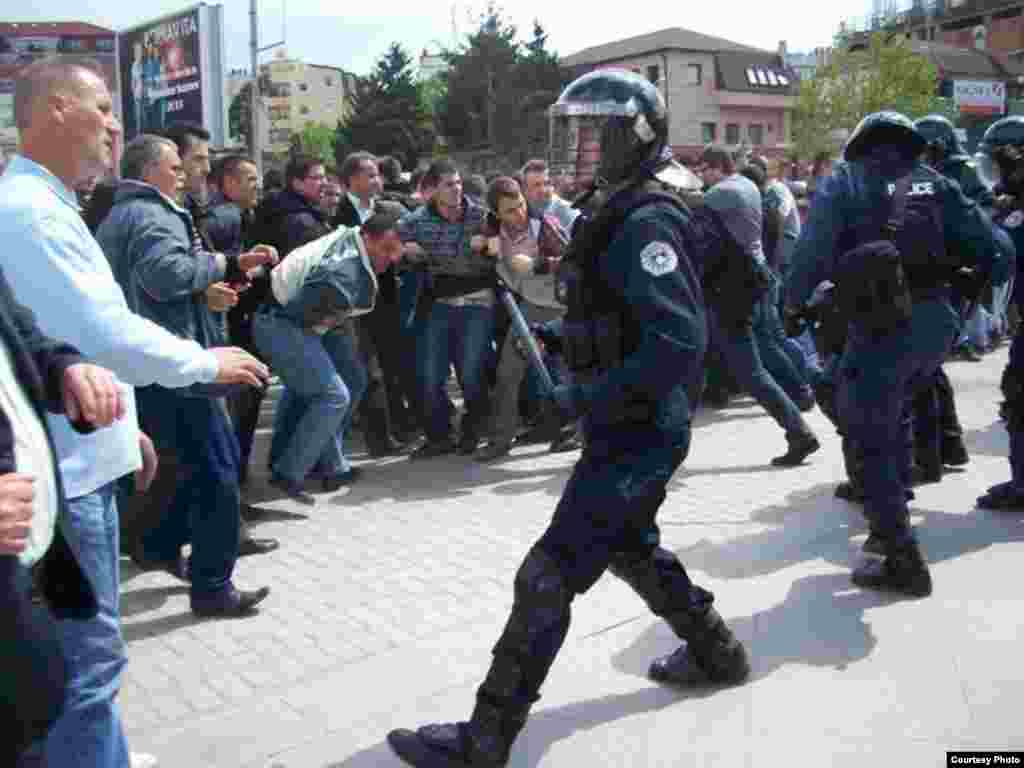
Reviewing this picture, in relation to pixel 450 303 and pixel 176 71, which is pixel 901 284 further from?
pixel 176 71

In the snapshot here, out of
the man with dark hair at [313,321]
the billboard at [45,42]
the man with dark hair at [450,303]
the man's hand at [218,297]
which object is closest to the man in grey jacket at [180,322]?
the man's hand at [218,297]

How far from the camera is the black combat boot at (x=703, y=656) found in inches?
140

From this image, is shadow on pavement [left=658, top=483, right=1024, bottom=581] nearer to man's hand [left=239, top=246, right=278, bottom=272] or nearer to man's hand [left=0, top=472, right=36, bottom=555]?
man's hand [left=239, top=246, right=278, bottom=272]

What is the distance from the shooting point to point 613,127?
10.9 ft

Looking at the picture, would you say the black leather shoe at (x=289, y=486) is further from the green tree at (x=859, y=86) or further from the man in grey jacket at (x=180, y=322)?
the green tree at (x=859, y=86)

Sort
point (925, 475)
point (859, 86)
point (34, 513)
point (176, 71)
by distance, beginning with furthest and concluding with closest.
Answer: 1. point (859, 86)
2. point (176, 71)
3. point (925, 475)
4. point (34, 513)

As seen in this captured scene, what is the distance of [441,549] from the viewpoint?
532 centimetres

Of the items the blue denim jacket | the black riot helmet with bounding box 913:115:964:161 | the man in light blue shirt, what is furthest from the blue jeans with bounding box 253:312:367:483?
the black riot helmet with bounding box 913:115:964:161

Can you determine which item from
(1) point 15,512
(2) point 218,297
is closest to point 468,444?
(2) point 218,297

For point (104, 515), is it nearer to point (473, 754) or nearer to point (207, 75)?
point (473, 754)

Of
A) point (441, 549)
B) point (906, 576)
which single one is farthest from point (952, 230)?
point (441, 549)

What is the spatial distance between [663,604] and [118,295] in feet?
6.30

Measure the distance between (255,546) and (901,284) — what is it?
329 cm

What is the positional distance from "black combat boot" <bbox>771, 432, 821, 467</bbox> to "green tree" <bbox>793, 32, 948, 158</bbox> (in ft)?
149
